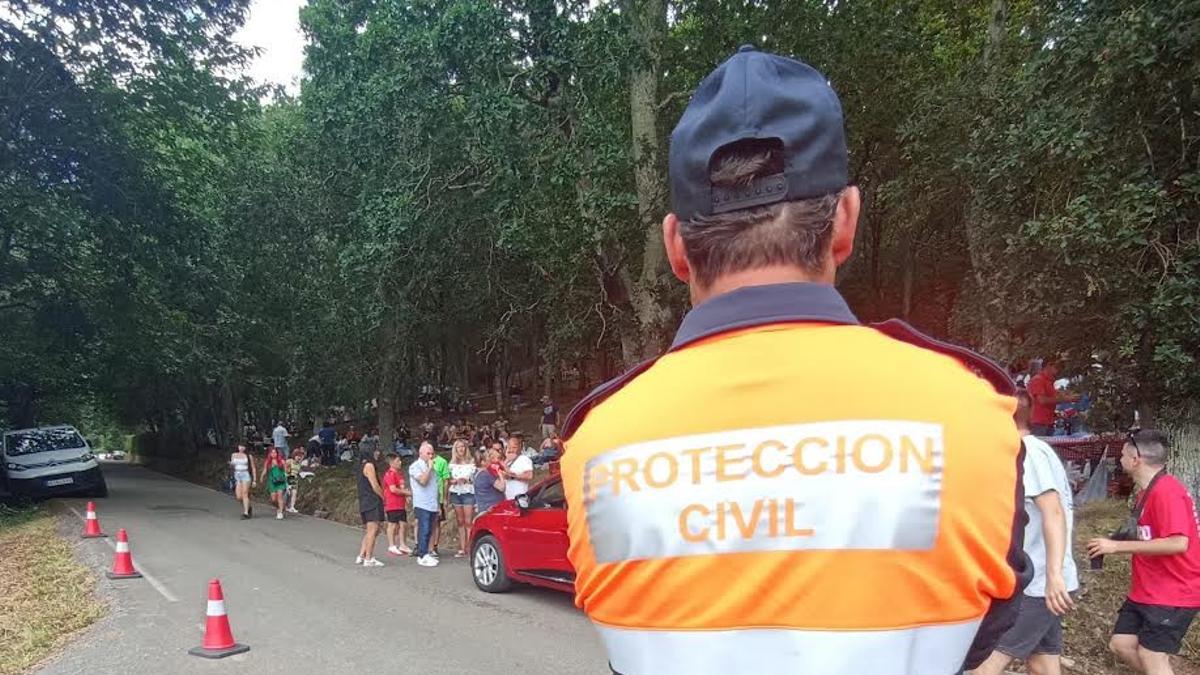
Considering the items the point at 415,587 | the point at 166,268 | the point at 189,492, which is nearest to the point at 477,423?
the point at 189,492

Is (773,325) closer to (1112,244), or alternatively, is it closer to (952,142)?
(1112,244)

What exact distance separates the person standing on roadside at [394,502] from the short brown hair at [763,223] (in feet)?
38.5

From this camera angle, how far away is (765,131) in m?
1.19

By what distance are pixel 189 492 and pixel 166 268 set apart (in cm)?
861

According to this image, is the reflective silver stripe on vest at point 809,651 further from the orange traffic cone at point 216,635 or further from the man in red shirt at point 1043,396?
the man in red shirt at point 1043,396

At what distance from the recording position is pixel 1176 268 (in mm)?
7801

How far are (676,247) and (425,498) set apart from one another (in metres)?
11.2

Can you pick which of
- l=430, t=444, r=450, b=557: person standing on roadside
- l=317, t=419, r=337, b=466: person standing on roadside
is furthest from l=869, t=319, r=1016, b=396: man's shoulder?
l=317, t=419, r=337, b=466: person standing on roadside

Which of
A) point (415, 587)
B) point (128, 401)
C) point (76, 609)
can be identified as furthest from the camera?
point (128, 401)

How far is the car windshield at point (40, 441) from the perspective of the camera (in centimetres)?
2106

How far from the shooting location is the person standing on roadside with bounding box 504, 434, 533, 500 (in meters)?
11.8

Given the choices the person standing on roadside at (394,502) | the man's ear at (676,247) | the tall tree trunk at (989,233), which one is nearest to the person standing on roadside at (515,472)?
the person standing on roadside at (394,502)

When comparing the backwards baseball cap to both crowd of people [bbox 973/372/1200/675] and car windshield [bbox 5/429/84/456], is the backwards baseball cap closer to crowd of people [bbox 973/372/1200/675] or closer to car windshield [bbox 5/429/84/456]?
crowd of people [bbox 973/372/1200/675]

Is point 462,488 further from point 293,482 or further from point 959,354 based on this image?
point 959,354
